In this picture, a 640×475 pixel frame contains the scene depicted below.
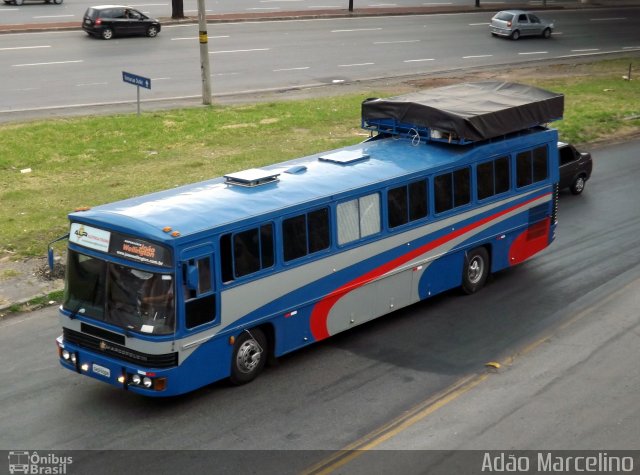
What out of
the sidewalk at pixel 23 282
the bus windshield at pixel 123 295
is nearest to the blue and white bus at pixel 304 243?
the bus windshield at pixel 123 295

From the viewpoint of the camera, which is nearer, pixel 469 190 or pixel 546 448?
pixel 546 448

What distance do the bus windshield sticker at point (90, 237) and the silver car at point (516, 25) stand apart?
41.0 metres

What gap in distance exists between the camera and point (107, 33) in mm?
45250

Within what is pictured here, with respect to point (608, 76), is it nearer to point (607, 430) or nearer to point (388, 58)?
point (388, 58)

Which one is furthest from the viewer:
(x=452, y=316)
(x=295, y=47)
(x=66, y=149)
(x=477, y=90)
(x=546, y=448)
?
(x=295, y=47)

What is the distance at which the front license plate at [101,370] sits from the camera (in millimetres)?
13571

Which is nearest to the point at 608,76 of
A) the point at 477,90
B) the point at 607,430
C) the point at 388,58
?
the point at 388,58

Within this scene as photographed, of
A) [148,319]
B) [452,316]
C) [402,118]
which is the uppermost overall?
[402,118]

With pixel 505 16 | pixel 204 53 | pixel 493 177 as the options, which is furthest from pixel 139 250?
pixel 505 16

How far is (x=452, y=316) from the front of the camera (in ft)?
57.4

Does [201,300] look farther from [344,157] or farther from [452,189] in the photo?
[452,189]

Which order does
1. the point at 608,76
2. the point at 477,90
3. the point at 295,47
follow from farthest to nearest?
the point at 295,47
the point at 608,76
the point at 477,90

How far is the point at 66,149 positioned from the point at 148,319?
1468 cm

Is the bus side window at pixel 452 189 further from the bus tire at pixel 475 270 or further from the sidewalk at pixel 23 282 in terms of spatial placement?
the sidewalk at pixel 23 282
